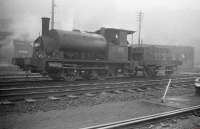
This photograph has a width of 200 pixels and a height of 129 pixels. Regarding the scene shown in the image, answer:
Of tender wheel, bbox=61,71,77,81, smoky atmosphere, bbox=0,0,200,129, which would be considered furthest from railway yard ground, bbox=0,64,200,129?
tender wheel, bbox=61,71,77,81

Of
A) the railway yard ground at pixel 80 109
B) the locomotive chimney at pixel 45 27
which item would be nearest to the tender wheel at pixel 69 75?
the locomotive chimney at pixel 45 27

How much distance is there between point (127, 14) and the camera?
8275cm

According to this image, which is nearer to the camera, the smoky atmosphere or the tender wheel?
the smoky atmosphere

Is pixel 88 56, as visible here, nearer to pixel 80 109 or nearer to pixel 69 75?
pixel 69 75

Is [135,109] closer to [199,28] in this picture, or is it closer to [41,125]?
A: [41,125]

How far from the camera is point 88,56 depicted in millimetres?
14742

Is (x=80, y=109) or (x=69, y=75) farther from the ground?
(x=69, y=75)

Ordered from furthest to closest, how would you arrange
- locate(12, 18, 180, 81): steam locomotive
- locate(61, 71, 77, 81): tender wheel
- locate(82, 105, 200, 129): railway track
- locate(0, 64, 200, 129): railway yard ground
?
locate(61, 71, 77, 81): tender wheel < locate(12, 18, 180, 81): steam locomotive < locate(0, 64, 200, 129): railway yard ground < locate(82, 105, 200, 129): railway track

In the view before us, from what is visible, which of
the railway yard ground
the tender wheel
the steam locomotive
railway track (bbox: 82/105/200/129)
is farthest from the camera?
the tender wheel

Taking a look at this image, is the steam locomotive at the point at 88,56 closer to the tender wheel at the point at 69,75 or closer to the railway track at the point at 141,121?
the tender wheel at the point at 69,75

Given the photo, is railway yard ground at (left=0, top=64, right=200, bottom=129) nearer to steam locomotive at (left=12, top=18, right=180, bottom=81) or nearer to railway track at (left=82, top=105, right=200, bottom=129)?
railway track at (left=82, top=105, right=200, bottom=129)

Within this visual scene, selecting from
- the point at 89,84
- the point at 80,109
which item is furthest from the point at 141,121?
the point at 89,84

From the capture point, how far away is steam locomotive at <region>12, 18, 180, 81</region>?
1298 cm

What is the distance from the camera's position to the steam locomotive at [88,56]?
1298cm
